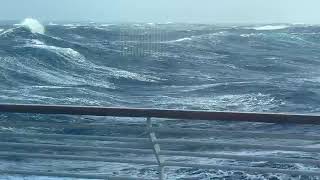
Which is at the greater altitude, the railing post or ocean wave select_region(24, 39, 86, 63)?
the railing post

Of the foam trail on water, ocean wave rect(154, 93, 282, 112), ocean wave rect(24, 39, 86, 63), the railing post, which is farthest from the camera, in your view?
the foam trail on water

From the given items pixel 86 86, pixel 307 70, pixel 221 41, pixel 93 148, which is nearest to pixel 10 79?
pixel 86 86

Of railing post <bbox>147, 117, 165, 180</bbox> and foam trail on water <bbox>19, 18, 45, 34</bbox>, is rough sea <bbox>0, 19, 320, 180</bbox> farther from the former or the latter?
foam trail on water <bbox>19, 18, 45, 34</bbox>

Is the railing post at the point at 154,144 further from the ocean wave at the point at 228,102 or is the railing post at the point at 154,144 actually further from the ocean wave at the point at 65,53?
the ocean wave at the point at 65,53

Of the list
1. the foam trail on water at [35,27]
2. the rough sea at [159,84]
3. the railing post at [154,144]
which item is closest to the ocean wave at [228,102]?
the rough sea at [159,84]

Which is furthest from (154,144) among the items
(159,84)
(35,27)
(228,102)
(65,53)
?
(35,27)

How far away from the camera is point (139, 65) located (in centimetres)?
3200

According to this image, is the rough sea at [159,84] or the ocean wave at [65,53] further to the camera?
the ocean wave at [65,53]

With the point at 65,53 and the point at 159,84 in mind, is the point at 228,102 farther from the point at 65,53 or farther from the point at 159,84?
the point at 65,53

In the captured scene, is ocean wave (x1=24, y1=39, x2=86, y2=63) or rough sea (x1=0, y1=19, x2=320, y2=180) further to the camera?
ocean wave (x1=24, y1=39, x2=86, y2=63)

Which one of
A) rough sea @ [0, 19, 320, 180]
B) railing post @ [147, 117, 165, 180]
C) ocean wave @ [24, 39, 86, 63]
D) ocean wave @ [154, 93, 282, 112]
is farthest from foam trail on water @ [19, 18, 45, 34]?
railing post @ [147, 117, 165, 180]

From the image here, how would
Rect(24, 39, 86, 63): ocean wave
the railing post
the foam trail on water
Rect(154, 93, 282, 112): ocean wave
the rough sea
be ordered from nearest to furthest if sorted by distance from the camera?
1. the railing post
2. the rough sea
3. Rect(154, 93, 282, 112): ocean wave
4. Rect(24, 39, 86, 63): ocean wave
5. the foam trail on water

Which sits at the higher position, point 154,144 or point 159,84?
point 154,144

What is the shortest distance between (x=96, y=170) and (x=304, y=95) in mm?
13559
